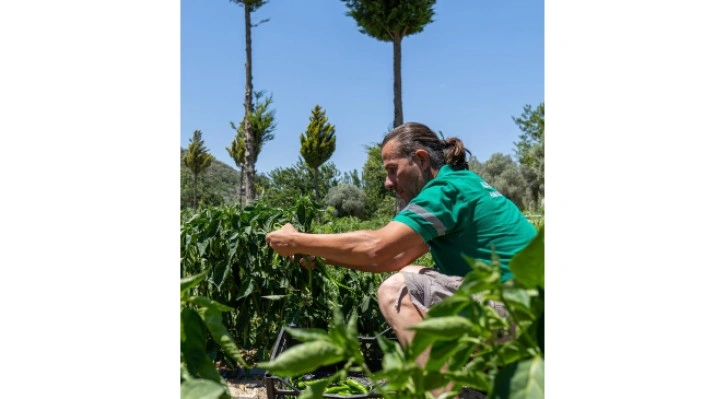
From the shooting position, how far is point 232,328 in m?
2.47

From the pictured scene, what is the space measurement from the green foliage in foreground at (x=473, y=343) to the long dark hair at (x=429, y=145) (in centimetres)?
130

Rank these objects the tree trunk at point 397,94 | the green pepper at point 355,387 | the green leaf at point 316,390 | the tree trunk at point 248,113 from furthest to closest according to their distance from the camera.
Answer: the tree trunk at point 248,113 → the tree trunk at point 397,94 → the green pepper at point 355,387 → the green leaf at point 316,390

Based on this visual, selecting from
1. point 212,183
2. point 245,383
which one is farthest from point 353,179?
point 245,383

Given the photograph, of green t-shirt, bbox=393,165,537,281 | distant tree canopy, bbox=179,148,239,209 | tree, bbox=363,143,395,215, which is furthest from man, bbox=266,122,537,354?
distant tree canopy, bbox=179,148,239,209

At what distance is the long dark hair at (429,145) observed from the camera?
170 cm

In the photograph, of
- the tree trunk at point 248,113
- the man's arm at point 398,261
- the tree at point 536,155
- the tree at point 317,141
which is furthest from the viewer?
the tree at point 317,141

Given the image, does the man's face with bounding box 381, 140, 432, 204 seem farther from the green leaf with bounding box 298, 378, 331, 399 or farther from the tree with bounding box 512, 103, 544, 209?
the green leaf with bounding box 298, 378, 331, 399

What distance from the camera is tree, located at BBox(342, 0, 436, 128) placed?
10250mm

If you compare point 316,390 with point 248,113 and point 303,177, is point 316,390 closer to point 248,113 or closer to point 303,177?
point 248,113

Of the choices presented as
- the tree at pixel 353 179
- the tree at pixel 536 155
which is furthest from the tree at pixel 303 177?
the tree at pixel 536 155

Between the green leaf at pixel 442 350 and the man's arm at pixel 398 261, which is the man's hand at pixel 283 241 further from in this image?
the green leaf at pixel 442 350
